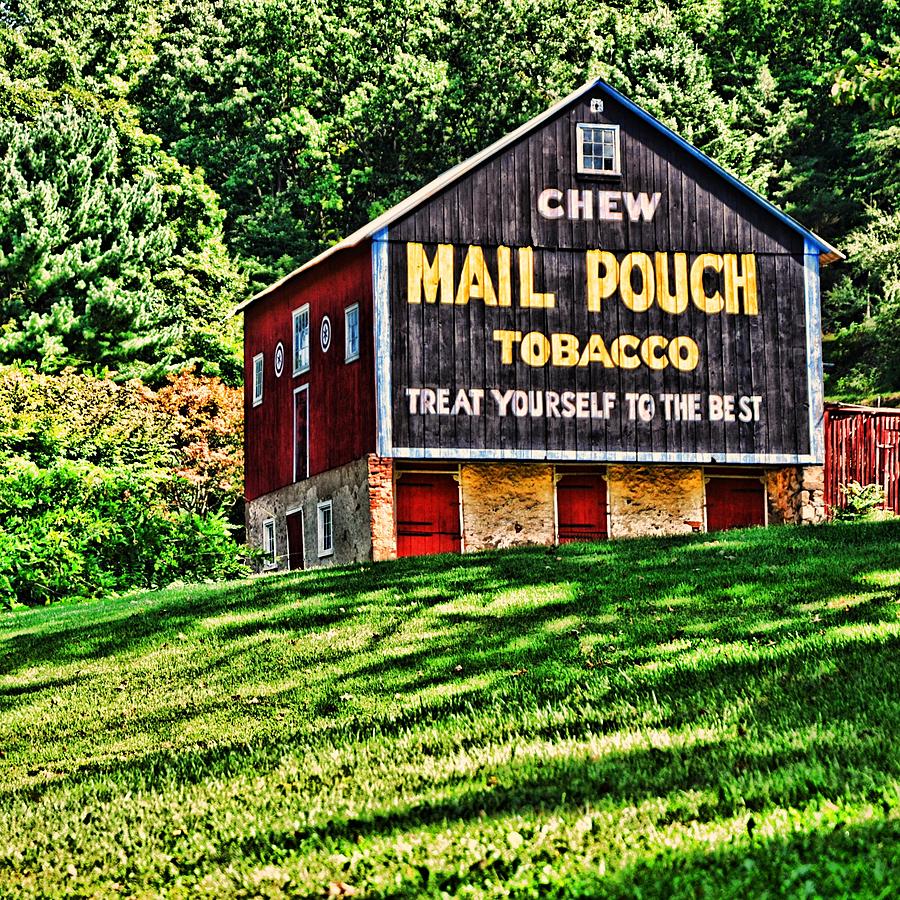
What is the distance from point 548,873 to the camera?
27.4 feet

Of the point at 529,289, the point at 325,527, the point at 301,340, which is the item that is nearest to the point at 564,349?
the point at 529,289

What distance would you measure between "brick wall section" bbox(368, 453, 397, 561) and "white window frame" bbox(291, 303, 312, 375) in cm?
548

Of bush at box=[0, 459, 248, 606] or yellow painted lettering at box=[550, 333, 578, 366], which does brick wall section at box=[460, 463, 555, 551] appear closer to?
yellow painted lettering at box=[550, 333, 578, 366]

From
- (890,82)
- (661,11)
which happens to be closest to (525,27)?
(661,11)

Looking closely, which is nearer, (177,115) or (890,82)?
(890,82)

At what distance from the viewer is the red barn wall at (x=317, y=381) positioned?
110ft

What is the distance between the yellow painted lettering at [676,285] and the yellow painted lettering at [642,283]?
0.18 m

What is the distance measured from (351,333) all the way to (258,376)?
22.7ft

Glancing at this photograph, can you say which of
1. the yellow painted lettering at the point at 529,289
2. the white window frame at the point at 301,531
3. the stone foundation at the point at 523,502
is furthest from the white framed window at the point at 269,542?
the yellow painted lettering at the point at 529,289

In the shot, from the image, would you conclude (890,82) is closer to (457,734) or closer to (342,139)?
(457,734)

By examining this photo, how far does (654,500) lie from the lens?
34812 millimetres

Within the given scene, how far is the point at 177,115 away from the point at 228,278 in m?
9.53

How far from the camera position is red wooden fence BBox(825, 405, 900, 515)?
36094 mm

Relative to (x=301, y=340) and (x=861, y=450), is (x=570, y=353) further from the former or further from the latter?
(x=861, y=450)
